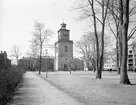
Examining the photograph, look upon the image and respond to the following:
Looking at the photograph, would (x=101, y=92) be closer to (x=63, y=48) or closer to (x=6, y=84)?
(x=6, y=84)

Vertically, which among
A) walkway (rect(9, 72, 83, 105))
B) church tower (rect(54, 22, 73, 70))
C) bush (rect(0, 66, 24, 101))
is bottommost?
walkway (rect(9, 72, 83, 105))

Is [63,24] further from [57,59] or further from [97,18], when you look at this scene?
[97,18]

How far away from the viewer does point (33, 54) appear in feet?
136

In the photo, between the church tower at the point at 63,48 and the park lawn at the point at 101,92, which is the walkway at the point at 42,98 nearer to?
the park lawn at the point at 101,92

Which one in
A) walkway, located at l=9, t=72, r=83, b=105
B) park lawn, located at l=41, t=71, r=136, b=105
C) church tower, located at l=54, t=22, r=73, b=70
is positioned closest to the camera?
walkway, located at l=9, t=72, r=83, b=105

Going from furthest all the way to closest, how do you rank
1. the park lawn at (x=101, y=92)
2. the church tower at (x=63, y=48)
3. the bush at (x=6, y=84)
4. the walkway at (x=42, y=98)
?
1. the church tower at (x=63, y=48)
2. the park lawn at (x=101, y=92)
3. the walkway at (x=42, y=98)
4. the bush at (x=6, y=84)

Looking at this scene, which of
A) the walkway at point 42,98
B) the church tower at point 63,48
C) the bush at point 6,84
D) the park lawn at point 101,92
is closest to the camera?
the bush at point 6,84

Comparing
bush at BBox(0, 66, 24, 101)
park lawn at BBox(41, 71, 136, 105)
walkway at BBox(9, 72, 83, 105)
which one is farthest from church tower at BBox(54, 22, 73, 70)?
bush at BBox(0, 66, 24, 101)

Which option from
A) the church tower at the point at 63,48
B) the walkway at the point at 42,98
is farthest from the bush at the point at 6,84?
the church tower at the point at 63,48

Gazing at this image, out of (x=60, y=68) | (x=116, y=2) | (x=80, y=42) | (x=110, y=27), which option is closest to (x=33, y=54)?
(x=80, y=42)

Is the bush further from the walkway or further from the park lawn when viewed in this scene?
the park lawn

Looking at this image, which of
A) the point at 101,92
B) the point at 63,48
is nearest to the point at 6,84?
the point at 101,92

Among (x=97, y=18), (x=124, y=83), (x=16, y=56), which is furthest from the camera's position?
(x=16, y=56)

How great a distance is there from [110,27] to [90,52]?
19.6 metres
